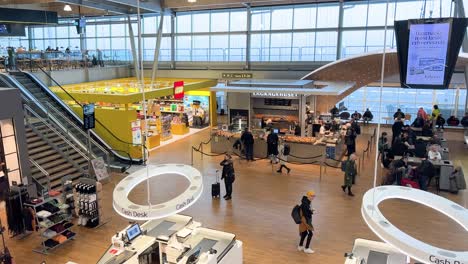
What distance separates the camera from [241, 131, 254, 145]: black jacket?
45.8 ft

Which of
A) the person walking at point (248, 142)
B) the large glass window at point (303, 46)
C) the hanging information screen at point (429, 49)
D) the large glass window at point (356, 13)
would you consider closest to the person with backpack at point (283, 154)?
the person walking at point (248, 142)

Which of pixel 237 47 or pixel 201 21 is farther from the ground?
pixel 201 21

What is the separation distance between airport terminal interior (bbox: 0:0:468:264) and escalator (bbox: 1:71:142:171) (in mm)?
69

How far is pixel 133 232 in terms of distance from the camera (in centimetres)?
616

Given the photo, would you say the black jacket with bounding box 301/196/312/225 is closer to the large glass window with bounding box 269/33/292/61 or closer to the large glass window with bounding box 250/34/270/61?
the large glass window with bounding box 269/33/292/61

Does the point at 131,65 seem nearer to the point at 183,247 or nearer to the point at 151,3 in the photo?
the point at 151,3

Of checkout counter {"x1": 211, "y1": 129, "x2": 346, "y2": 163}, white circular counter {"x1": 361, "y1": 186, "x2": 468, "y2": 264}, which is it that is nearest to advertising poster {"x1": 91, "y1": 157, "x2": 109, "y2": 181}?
checkout counter {"x1": 211, "y1": 129, "x2": 346, "y2": 163}

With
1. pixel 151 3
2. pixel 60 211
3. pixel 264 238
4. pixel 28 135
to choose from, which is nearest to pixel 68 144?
pixel 28 135

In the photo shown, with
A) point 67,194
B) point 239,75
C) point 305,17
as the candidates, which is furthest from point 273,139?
point 305,17

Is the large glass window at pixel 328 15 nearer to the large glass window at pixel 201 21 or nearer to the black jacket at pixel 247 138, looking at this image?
the large glass window at pixel 201 21

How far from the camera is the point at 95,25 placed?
2783cm

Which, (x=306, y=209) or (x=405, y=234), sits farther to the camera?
(x=306, y=209)

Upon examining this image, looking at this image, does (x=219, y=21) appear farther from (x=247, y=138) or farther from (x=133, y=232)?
(x=133, y=232)

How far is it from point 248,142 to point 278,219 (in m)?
5.15
